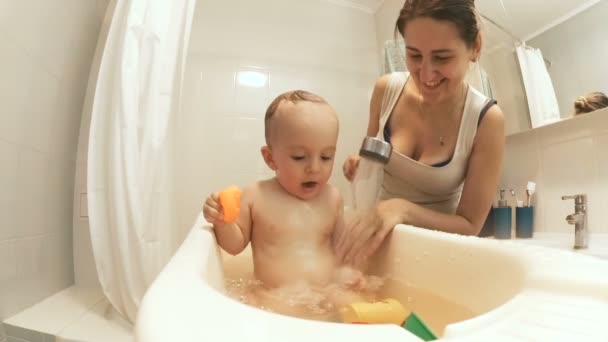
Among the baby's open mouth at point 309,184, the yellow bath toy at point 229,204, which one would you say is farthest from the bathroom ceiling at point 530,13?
the yellow bath toy at point 229,204

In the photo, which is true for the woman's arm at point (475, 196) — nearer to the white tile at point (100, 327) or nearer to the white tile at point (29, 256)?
the white tile at point (100, 327)

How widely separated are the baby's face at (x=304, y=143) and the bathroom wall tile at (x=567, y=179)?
96cm

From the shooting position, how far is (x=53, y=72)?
121 cm

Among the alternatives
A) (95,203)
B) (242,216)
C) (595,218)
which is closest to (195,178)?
(95,203)

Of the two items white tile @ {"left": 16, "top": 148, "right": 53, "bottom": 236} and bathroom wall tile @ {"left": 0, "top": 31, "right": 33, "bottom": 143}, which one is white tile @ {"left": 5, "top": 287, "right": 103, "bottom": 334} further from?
bathroom wall tile @ {"left": 0, "top": 31, "right": 33, "bottom": 143}

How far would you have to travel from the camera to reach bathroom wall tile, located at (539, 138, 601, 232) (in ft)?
4.06

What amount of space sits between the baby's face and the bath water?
267 millimetres

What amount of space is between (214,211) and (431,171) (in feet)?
2.10

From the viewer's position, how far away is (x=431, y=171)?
1.07 metres

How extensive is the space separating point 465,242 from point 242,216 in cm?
51

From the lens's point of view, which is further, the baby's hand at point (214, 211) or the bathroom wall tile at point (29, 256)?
the bathroom wall tile at point (29, 256)

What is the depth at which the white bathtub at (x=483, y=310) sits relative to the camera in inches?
10.8

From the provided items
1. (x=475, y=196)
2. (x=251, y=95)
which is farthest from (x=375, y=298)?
(x=251, y=95)

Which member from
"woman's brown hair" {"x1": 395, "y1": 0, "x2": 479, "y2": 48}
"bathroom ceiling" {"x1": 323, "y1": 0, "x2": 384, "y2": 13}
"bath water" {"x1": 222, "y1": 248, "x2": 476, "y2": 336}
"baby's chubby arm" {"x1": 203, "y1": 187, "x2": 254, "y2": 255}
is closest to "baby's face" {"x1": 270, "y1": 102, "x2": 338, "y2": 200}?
"baby's chubby arm" {"x1": 203, "y1": 187, "x2": 254, "y2": 255}
